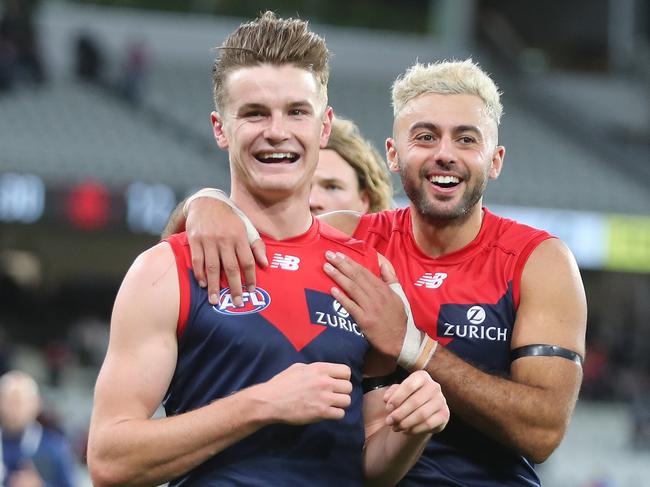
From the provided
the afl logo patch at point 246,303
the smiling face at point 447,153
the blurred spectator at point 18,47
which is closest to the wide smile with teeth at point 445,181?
the smiling face at point 447,153

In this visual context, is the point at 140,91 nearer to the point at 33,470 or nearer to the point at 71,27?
the point at 71,27

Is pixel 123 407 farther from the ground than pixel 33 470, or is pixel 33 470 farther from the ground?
pixel 123 407

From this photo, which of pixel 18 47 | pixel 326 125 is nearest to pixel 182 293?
pixel 326 125

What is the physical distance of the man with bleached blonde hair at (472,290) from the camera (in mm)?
3127

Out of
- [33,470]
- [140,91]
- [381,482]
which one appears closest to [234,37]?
[381,482]

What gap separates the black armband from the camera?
3.22 metres

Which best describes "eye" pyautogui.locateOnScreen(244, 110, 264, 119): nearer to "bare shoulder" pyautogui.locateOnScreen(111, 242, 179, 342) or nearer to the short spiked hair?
the short spiked hair

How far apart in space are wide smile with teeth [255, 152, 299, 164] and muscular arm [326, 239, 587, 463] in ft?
0.88

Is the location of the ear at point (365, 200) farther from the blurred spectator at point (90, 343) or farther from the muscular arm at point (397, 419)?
the blurred spectator at point (90, 343)

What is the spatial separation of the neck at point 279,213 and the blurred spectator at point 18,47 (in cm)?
1408

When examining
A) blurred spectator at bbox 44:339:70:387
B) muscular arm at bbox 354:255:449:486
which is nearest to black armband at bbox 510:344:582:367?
muscular arm at bbox 354:255:449:486

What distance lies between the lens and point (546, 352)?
3.22 m

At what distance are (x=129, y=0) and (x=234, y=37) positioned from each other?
16884mm

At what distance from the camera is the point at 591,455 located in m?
13.5
